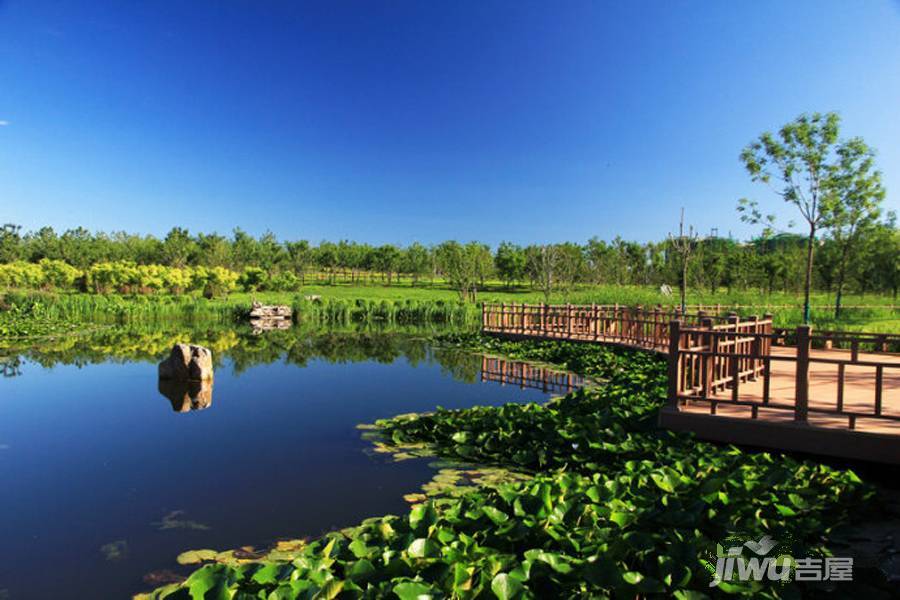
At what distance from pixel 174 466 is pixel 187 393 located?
4.29 metres

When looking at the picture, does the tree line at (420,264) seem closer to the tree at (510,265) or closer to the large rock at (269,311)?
the tree at (510,265)

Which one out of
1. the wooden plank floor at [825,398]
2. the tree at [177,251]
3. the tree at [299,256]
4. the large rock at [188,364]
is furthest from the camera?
the tree at [299,256]

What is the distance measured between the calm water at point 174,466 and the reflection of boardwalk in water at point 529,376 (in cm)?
45

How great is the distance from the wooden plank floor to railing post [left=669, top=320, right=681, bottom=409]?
0.15m

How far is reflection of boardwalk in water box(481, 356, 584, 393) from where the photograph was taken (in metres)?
10.4

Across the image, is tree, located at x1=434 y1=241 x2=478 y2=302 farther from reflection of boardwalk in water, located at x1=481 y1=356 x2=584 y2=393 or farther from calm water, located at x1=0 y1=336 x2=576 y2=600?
calm water, located at x1=0 y1=336 x2=576 y2=600

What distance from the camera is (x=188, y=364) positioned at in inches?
416

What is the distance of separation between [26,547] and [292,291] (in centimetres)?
3903

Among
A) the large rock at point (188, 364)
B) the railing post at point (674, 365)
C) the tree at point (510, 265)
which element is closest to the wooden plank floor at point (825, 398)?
the railing post at point (674, 365)

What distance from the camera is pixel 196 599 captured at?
253cm

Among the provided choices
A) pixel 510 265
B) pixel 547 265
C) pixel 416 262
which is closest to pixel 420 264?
pixel 416 262

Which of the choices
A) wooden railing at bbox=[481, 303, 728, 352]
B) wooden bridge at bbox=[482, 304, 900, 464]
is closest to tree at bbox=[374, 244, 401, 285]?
wooden railing at bbox=[481, 303, 728, 352]

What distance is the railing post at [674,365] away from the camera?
18.3 ft

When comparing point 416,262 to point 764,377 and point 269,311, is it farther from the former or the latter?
point 764,377
